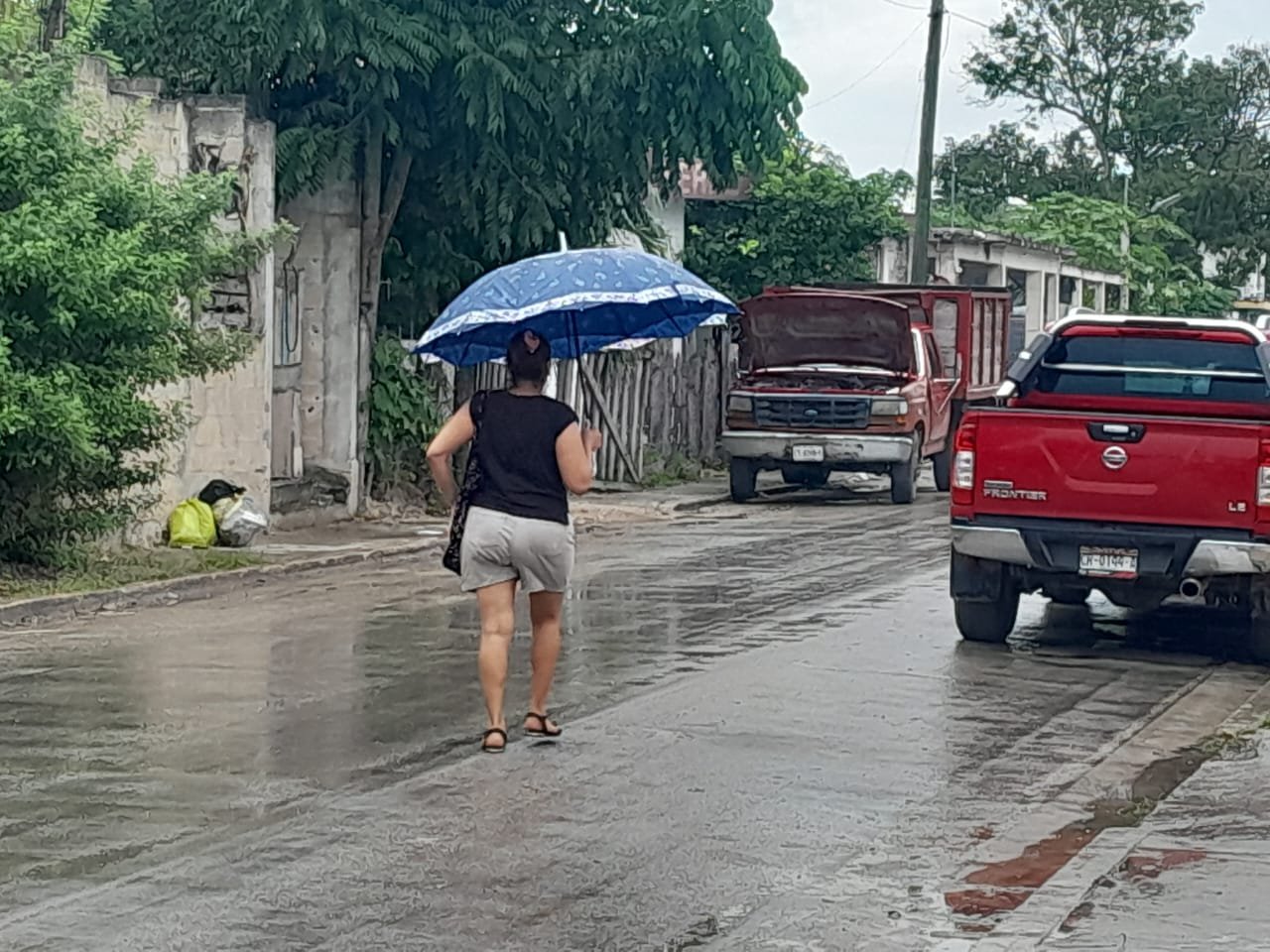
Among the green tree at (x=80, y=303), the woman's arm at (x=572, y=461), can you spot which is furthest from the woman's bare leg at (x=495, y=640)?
the green tree at (x=80, y=303)

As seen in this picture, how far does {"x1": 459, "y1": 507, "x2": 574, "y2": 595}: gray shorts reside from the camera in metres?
9.27

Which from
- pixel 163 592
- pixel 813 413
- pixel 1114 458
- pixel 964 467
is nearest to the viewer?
pixel 1114 458

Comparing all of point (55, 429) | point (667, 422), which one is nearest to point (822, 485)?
point (667, 422)

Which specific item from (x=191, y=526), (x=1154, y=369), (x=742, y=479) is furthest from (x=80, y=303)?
(x=742, y=479)

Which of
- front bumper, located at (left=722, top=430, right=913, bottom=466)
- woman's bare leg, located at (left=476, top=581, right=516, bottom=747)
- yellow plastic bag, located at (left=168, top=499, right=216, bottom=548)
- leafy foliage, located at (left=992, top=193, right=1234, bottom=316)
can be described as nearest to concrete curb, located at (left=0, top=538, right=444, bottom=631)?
yellow plastic bag, located at (left=168, top=499, right=216, bottom=548)

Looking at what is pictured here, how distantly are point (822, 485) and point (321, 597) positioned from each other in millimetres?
13522

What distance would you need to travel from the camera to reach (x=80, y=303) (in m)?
14.2

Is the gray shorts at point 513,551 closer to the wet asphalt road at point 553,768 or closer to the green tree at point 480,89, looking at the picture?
the wet asphalt road at point 553,768

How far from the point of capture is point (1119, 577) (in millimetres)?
12234

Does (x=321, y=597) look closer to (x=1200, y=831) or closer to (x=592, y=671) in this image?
(x=592, y=671)

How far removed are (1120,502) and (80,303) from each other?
7041mm

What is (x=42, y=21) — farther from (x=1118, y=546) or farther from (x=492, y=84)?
(x=1118, y=546)

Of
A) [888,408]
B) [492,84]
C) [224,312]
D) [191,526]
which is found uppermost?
[492,84]

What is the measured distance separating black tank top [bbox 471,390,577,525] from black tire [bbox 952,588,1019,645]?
4375mm
